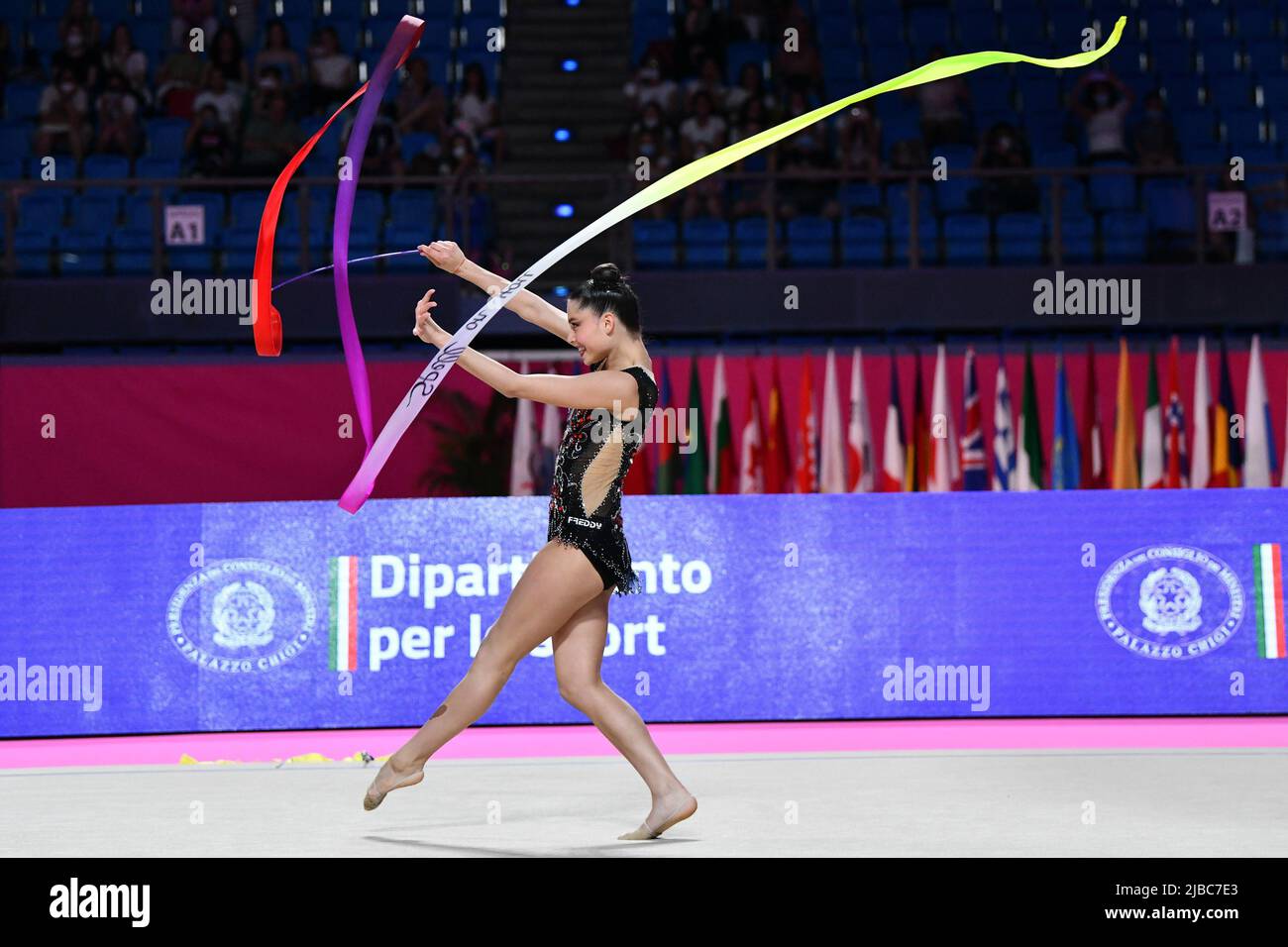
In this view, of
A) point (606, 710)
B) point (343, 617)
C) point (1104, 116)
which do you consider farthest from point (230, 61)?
point (606, 710)

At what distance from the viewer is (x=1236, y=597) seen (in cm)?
889

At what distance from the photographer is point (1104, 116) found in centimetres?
1524

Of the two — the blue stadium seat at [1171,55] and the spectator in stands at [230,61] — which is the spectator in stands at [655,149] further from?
the blue stadium seat at [1171,55]

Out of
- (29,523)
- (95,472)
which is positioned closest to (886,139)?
(95,472)

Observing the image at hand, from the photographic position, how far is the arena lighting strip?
4.87 meters

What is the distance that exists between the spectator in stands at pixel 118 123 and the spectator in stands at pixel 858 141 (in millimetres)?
6356

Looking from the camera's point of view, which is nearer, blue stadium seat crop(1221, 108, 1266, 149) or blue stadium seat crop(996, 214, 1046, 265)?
blue stadium seat crop(996, 214, 1046, 265)

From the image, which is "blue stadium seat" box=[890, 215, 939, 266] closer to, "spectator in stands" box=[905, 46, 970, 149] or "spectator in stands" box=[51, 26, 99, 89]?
"spectator in stands" box=[905, 46, 970, 149]

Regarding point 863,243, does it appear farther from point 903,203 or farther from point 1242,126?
point 1242,126

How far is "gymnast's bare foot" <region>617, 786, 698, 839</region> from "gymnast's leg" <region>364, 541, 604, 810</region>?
22.6 inches

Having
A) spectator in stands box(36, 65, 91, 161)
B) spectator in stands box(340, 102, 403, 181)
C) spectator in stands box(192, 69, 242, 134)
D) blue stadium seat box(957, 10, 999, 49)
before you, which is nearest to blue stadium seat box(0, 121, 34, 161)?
Answer: spectator in stands box(36, 65, 91, 161)

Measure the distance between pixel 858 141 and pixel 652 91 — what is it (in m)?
2.08

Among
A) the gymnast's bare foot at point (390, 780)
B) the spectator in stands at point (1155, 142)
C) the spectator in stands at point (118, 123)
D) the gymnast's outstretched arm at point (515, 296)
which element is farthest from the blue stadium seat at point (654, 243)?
the gymnast's bare foot at point (390, 780)

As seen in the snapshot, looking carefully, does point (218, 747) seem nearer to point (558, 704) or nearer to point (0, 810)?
point (558, 704)
